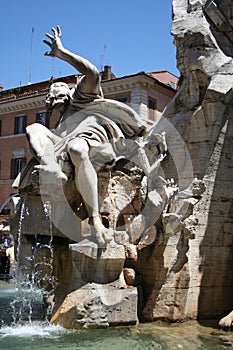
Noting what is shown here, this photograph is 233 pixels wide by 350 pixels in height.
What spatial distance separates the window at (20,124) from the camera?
101ft

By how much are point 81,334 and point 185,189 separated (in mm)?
2207

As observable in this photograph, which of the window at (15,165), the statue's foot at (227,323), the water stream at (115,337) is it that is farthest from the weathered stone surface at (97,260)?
the window at (15,165)

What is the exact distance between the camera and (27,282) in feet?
19.7

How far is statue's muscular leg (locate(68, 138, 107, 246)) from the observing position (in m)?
5.57

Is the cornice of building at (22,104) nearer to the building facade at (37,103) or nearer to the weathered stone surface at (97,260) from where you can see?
the building facade at (37,103)

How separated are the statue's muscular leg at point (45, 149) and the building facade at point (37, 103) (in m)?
18.3

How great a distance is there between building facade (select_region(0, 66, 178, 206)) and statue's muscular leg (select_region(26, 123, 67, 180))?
18299mm

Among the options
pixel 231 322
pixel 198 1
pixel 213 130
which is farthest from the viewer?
pixel 198 1

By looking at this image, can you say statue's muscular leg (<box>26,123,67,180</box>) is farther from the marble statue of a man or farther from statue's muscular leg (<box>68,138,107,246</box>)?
statue's muscular leg (<box>68,138,107,246</box>)

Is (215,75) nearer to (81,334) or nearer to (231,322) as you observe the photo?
(231,322)

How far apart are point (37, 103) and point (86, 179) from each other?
24427 mm

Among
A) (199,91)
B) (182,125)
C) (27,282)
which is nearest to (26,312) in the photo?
(27,282)

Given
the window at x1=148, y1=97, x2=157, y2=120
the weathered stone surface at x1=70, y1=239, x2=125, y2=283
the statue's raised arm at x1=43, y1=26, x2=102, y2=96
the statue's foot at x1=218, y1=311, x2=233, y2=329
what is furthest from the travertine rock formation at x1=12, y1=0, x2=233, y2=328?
the window at x1=148, y1=97, x2=157, y2=120

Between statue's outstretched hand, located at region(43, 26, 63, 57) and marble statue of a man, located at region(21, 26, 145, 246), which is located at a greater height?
statue's outstretched hand, located at region(43, 26, 63, 57)
